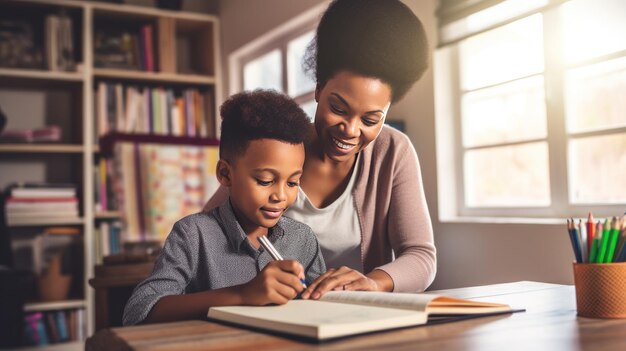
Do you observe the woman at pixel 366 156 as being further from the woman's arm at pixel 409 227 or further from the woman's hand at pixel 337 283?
the woman's hand at pixel 337 283

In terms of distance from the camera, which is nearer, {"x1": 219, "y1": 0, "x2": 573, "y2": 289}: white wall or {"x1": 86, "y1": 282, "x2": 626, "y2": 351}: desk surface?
{"x1": 86, "y1": 282, "x2": 626, "y2": 351}: desk surface

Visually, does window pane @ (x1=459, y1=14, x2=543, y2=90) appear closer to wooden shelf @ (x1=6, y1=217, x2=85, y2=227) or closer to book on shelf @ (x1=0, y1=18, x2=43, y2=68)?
wooden shelf @ (x1=6, y1=217, x2=85, y2=227)

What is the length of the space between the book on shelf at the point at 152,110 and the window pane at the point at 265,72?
0.30 metres

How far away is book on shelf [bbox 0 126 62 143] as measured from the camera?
11.7 ft

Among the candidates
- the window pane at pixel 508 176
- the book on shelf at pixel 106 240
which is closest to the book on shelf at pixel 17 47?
the book on shelf at pixel 106 240

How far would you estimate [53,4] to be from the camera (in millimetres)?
3674

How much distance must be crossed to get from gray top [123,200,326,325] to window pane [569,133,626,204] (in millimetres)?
1175

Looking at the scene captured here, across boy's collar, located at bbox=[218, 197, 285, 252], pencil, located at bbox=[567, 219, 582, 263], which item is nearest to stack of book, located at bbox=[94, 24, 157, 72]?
boy's collar, located at bbox=[218, 197, 285, 252]

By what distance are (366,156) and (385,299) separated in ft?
2.12

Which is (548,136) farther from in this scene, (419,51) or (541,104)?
(419,51)

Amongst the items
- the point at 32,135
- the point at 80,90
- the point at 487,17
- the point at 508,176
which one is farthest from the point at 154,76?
the point at 508,176

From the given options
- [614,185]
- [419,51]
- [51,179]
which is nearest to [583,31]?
[614,185]

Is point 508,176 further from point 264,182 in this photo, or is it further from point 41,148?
point 41,148

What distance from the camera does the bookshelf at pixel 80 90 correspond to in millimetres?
3658
